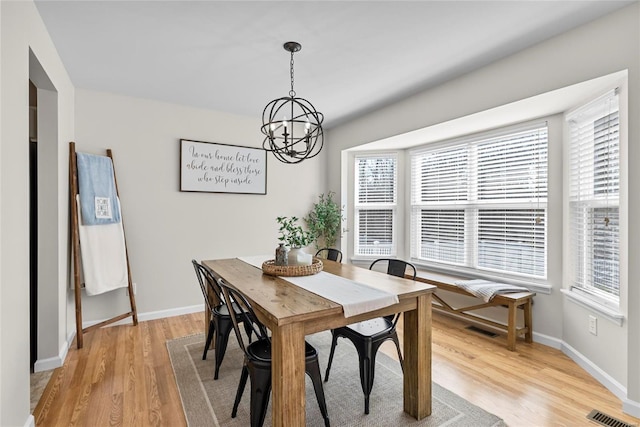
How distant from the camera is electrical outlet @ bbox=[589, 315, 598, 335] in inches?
98.8

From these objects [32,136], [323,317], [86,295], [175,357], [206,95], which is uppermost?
[206,95]

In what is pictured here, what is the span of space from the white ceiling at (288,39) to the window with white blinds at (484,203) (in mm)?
1024

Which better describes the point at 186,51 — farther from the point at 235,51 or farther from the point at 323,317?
the point at 323,317

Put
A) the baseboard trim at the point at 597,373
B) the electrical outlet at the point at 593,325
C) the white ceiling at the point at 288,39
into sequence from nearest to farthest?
the white ceiling at the point at 288,39
the baseboard trim at the point at 597,373
the electrical outlet at the point at 593,325

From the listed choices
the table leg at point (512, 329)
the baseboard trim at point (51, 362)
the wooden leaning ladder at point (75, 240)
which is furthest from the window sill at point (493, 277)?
the baseboard trim at point (51, 362)

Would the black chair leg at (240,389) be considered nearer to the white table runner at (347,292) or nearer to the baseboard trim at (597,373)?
the white table runner at (347,292)

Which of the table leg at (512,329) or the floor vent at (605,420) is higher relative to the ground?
the table leg at (512,329)

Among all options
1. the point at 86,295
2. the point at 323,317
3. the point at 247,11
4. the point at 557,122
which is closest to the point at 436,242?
the point at 557,122

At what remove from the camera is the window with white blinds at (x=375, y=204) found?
4.70 metres

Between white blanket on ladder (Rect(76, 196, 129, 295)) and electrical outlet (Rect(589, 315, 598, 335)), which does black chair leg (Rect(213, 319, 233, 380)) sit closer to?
white blanket on ladder (Rect(76, 196, 129, 295))

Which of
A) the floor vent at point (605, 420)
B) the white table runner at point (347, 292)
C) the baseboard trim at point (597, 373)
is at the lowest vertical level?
the floor vent at point (605, 420)

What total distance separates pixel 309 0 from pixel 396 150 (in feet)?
9.53

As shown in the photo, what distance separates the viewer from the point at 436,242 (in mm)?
4266

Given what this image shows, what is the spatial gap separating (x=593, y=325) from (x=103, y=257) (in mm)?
4263
